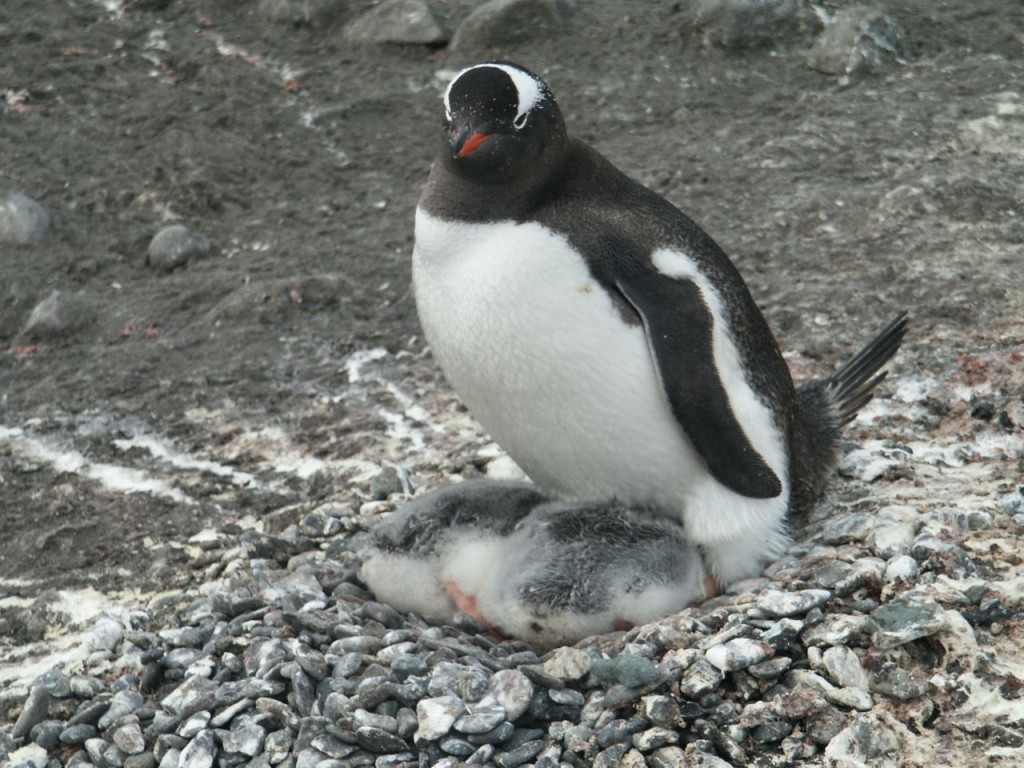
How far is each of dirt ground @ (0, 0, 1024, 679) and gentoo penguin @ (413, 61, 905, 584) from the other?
783 millimetres

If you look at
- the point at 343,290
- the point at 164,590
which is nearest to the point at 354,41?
the point at 343,290

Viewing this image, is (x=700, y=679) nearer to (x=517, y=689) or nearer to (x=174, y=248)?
(x=517, y=689)

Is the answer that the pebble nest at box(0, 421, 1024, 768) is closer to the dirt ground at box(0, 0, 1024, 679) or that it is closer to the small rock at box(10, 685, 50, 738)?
the small rock at box(10, 685, 50, 738)

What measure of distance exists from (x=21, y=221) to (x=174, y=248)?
28.5 inches

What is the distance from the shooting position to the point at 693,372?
296cm

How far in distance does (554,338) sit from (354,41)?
17.0ft

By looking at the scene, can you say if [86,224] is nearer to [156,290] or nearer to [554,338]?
[156,290]

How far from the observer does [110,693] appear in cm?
293

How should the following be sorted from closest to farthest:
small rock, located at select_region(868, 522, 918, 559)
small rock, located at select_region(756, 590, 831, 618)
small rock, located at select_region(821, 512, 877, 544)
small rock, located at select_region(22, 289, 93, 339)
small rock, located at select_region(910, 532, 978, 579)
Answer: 1. small rock, located at select_region(756, 590, 831, 618)
2. small rock, located at select_region(910, 532, 978, 579)
3. small rock, located at select_region(868, 522, 918, 559)
4. small rock, located at select_region(821, 512, 877, 544)
5. small rock, located at select_region(22, 289, 93, 339)

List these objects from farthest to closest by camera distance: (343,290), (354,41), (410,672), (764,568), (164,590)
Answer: (354,41)
(343,290)
(164,590)
(764,568)
(410,672)

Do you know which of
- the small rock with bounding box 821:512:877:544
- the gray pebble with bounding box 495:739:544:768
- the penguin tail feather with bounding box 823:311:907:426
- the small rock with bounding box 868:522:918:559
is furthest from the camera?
the penguin tail feather with bounding box 823:311:907:426

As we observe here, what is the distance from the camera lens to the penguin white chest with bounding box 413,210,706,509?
2.96m

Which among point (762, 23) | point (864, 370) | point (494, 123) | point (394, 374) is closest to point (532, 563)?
point (494, 123)

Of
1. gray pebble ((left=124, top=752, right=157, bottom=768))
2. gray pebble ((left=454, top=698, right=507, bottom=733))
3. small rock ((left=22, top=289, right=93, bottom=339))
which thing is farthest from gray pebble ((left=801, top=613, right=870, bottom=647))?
small rock ((left=22, top=289, right=93, bottom=339))
